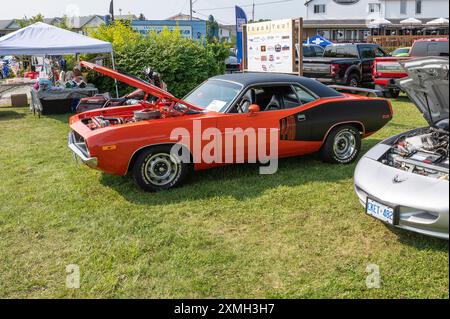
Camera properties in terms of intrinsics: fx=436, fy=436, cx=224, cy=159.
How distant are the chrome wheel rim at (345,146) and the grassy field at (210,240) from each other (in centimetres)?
31

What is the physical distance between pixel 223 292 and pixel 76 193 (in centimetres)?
282

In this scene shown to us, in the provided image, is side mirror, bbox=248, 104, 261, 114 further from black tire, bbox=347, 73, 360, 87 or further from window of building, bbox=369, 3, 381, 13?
window of building, bbox=369, 3, 381, 13

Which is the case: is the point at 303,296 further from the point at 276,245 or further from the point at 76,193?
the point at 76,193

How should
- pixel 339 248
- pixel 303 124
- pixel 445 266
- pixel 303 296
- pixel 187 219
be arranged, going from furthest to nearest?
pixel 303 124, pixel 187 219, pixel 339 248, pixel 445 266, pixel 303 296

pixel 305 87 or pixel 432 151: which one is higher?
pixel 305 87

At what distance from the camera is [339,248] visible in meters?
3.83

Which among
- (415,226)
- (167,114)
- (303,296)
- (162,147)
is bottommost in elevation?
(303,296)

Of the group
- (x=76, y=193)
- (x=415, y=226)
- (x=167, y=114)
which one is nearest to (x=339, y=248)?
(x=415, y=226)

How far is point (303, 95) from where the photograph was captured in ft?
19.8

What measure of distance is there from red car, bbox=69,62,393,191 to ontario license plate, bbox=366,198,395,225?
196cm

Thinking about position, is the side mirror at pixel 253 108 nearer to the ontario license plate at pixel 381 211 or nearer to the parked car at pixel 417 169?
the parked car at pixel 417 169

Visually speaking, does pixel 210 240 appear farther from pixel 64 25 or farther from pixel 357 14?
pixel 357 14

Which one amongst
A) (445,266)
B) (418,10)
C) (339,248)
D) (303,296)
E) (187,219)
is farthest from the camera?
(418,10)

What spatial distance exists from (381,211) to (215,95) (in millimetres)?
2923
